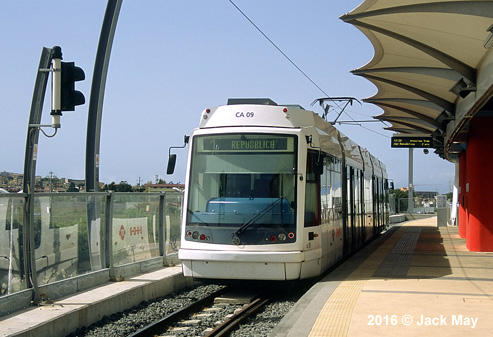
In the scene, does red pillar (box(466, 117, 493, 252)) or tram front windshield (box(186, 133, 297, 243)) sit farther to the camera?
red pillar (box(466, 117, 493, 252))

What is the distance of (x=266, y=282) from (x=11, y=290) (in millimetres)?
4541

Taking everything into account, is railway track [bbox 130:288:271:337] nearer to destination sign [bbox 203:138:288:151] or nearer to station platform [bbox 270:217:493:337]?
station platform [bbox 270:217:493:337]

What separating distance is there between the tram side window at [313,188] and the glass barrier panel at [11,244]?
15.8ft

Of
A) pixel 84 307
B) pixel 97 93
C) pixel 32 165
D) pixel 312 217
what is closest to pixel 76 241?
pixel 84 307

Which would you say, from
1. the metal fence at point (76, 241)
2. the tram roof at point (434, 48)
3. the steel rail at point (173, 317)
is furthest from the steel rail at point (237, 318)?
the tram roof at point (434, 48)

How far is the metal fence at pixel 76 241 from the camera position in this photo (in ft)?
28.7

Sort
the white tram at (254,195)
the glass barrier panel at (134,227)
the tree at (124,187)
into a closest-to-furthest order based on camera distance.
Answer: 1. the white tram at (254,195)
2. the glass barrier panel at (134,227)
3. the tree at (124,187)

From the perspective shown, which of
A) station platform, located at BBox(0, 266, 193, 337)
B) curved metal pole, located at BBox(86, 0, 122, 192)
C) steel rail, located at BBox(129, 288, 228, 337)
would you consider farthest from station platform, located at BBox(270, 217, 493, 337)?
curved metal pole, located at BBox(86, 0, 122, 192)

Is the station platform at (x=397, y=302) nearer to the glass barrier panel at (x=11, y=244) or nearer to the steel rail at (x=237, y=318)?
the steel rail at (x=237, y=318)

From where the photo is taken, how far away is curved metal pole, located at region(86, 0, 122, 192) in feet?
41.8

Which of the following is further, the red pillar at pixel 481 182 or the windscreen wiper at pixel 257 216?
the red pillar at pixel 481 182


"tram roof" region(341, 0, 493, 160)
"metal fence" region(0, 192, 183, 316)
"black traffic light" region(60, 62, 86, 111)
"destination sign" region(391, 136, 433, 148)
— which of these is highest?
"tram roof" region(341, 0, 493, 160)

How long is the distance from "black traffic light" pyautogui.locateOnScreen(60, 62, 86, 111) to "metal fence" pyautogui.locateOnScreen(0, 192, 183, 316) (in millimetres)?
1429

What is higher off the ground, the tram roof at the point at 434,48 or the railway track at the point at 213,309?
the tram roof at the point at 434,48
